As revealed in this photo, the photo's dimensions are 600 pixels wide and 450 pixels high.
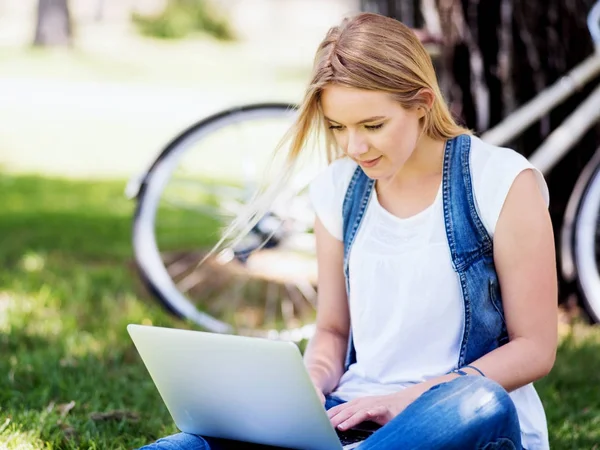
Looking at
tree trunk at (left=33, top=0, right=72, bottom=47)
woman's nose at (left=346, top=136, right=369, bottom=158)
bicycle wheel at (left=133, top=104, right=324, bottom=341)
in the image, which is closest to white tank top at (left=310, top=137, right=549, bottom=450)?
woman's nose at (left=346, top=136, right=369, bottom=158)

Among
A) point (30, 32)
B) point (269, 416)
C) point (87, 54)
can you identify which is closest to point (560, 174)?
point (269, 416)

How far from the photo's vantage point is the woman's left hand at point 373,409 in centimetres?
189

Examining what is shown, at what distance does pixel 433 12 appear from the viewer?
354 centimetres

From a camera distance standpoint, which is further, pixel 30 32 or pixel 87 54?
A: pixel 30 32

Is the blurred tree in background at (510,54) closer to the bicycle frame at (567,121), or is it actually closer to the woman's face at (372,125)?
the bicycle frame at (567,121)

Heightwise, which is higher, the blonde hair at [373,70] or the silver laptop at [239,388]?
the blonde hair at [373,70]

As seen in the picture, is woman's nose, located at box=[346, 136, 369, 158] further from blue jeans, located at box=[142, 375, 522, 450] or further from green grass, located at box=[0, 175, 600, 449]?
green grass, located at box=[0, 175, 600, 449]

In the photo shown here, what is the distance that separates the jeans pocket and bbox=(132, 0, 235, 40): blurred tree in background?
1698cm

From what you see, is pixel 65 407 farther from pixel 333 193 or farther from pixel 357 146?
pixel 357 146

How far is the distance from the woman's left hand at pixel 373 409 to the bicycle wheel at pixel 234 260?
1.18 meters

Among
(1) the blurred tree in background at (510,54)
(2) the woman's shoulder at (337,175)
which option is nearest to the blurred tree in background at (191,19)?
(1) the blurred tree in background at (510,54)

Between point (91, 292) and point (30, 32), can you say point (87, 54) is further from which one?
point (91, 292)

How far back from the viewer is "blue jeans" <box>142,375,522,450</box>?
174cm

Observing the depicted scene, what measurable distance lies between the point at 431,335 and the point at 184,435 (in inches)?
21.3
